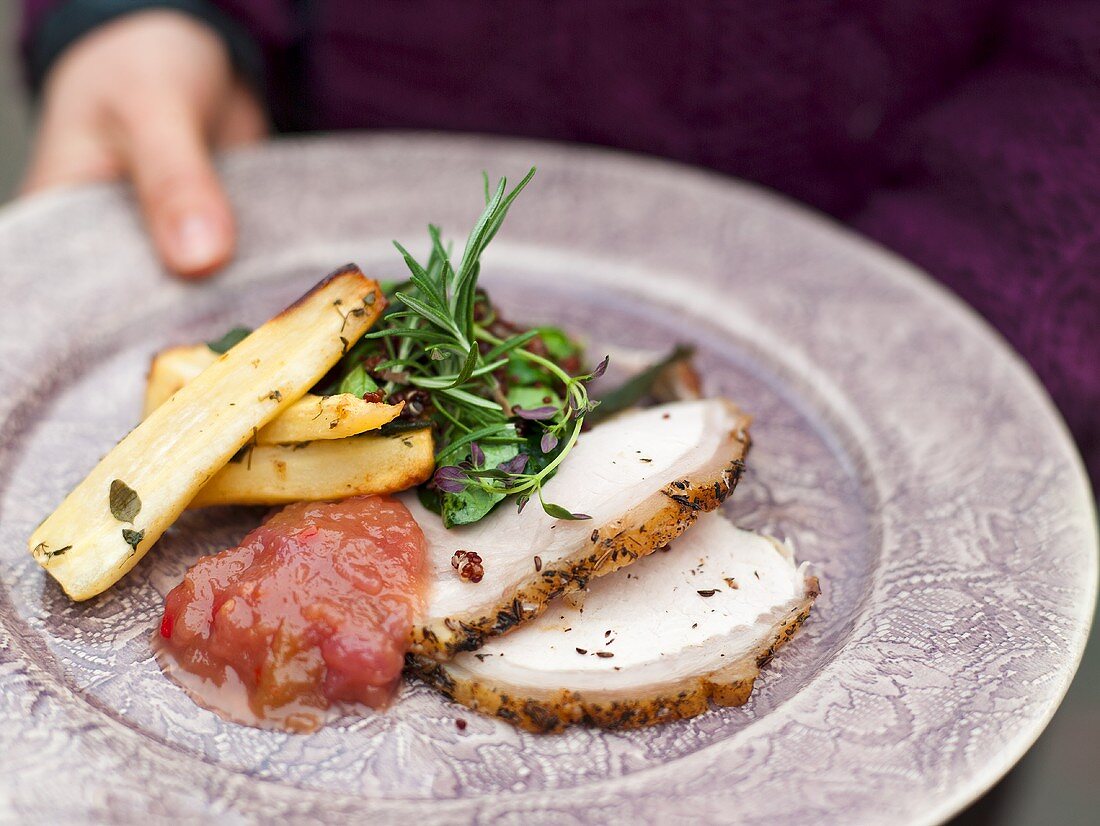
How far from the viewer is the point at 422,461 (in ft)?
7.72

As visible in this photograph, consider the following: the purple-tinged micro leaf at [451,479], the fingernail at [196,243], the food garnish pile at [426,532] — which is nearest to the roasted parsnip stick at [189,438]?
the food garnish pile at [426,532]

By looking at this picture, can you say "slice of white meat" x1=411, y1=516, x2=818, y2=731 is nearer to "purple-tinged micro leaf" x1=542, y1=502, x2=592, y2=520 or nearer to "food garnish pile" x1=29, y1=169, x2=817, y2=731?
"food garnish pile" x1=29, y1=169, x2=817, y2=731

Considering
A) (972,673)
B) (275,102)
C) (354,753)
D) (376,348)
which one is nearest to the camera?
(354,753)

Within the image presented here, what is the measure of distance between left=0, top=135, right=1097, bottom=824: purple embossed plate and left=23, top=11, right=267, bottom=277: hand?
0.41 ft

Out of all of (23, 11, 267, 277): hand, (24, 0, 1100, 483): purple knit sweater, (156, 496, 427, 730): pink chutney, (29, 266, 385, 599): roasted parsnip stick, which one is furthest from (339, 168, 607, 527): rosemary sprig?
(24, 0, 1100, 483): purple knit sweater

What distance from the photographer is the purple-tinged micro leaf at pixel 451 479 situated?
7.75ft

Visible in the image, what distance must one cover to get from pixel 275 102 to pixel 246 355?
8.99 ft

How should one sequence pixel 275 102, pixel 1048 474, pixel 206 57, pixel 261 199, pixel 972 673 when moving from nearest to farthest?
pixel 972 673 < pixel 1048 474 < pixel 261 199 < pixel 206 57 < pixel 275 102

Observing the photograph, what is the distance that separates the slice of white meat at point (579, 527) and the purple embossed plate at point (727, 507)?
0.22 meters

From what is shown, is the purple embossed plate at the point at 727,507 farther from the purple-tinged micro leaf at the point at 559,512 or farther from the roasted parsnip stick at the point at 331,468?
the purple-tinged micro leaf at the point at 559,512

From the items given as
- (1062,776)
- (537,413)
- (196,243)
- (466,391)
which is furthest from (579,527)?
(1062,776)

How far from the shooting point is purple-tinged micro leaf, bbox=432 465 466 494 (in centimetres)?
236

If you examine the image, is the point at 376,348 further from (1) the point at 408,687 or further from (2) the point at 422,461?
(1) the point at 408,687

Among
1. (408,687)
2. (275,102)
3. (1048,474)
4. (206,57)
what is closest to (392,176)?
(206,57)
